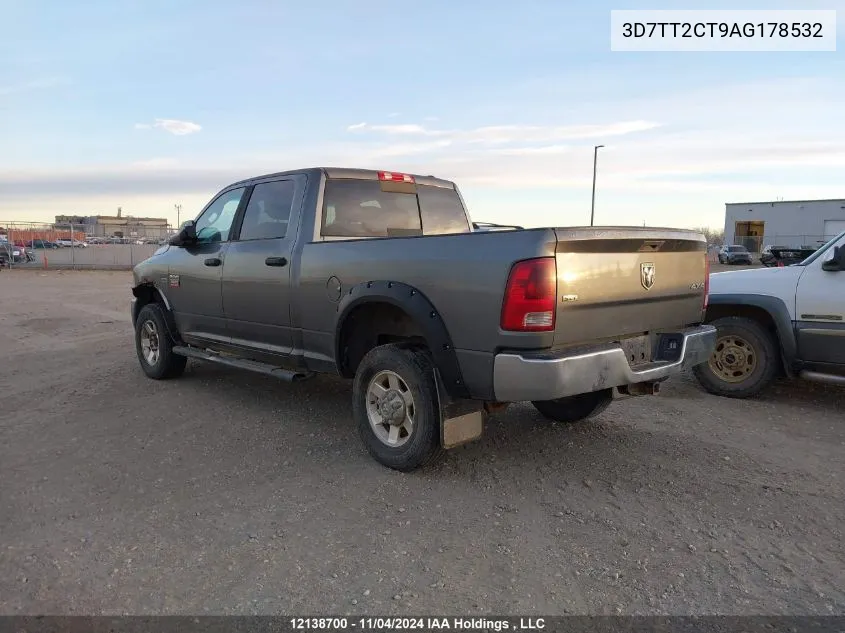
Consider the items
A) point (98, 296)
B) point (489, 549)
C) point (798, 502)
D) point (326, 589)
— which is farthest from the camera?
point (98, 296)

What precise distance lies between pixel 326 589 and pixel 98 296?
15.6 m

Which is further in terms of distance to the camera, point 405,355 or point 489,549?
point 405,355

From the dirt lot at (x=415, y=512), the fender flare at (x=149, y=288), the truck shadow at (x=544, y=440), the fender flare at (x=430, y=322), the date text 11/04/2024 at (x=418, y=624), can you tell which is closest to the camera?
the date text 11/04/2024 at (x=418, y=624)

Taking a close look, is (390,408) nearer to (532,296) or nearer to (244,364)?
(532,296)

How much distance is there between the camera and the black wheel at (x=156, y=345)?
673 centimetres

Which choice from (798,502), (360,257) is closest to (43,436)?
(360,257)

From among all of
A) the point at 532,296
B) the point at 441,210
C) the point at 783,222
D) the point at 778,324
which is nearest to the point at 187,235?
the point at 441,210

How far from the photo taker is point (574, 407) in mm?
5070

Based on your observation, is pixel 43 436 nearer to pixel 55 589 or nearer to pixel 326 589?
pixel 55 589

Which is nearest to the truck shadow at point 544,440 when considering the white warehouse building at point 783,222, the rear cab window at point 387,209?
the rear cab window at point 387,209

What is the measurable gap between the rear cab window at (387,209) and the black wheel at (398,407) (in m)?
1.31

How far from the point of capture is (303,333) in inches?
196

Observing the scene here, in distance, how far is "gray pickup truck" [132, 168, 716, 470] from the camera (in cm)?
358

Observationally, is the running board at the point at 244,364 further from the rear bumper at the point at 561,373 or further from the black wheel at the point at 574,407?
the rear bumper at the point at 561,373
